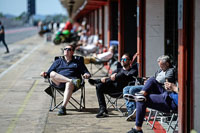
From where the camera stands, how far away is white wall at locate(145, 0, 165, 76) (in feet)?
32.5

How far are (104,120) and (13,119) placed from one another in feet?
4.86

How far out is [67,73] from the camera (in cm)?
856

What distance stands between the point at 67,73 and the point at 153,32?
2321mm

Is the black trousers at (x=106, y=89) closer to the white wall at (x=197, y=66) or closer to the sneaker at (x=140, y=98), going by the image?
the sneaker at (x=140, y=98)

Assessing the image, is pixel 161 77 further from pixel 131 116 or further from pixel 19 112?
pixel 19 112

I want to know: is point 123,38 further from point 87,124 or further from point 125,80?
point 87,124

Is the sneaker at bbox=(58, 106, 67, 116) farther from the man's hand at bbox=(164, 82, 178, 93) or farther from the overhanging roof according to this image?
the overhanging roof

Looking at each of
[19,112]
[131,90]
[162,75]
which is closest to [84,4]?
[19,112]

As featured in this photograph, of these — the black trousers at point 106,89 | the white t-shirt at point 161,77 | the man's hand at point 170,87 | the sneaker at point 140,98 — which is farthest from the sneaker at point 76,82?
the man's hand at point 170,87

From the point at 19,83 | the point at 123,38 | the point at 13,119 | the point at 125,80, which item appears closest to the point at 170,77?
the point at 125,80

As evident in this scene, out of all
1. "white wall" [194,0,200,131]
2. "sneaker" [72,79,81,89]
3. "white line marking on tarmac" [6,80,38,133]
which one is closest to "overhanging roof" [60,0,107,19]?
"white line marking on tarmac" [6,80,38,133]

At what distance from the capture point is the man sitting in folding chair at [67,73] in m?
8.30

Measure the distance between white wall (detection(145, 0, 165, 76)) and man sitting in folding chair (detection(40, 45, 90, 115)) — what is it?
1.84m

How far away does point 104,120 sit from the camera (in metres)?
7.70
